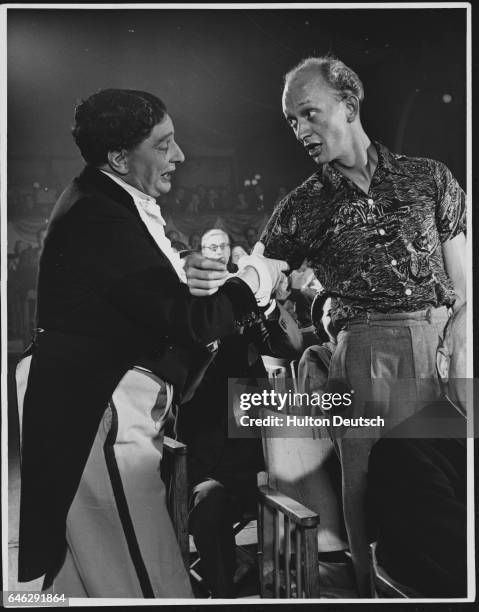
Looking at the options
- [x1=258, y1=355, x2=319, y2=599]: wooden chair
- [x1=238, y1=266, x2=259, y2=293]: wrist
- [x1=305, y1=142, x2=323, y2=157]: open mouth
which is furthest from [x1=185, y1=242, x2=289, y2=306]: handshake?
[x1=305, y1=142, x2=323, y2=157]: open mouth

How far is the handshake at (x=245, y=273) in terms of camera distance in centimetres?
179

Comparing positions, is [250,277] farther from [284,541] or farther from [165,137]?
[284,541]

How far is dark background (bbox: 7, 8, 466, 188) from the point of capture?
1818mm

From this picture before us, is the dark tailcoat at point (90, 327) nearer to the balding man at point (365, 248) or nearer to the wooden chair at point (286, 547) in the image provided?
the balding man at point (365, 248)

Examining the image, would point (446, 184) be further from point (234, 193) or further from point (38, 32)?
point (38, 32)

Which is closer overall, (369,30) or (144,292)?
(144,292)

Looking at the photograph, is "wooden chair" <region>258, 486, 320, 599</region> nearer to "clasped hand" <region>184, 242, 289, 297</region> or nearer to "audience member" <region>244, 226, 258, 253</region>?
"clasped hand" <region>184, 242, 289, 297</region>

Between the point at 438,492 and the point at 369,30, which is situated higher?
the point at 369,30

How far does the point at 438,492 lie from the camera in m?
1.84

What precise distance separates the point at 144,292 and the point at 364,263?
642mm

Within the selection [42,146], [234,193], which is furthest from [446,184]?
[42,146]

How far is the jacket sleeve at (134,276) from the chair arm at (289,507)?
1.55ft

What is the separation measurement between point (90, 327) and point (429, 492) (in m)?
1.11

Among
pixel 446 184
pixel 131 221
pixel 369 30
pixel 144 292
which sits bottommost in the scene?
pixel 144 292
